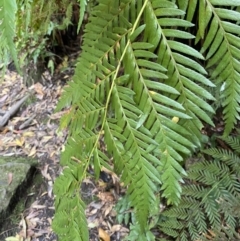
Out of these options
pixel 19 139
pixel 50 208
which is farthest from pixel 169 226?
pixel 19 139

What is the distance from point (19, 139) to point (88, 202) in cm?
85

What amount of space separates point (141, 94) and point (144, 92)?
0.01 m

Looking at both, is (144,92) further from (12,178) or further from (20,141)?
(20,141)

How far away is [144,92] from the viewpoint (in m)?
0.88

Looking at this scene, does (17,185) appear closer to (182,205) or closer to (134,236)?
(134,236)

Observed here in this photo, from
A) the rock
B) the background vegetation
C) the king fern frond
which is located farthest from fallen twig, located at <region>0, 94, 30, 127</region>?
the king fern frond

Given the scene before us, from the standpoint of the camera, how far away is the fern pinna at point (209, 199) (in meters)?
1.52

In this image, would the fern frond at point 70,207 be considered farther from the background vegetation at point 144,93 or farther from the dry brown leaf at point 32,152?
the dry brown leaf at point 32,152

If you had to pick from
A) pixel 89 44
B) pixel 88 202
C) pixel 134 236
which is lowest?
pixel 88 202

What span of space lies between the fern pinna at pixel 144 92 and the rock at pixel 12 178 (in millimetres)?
1478

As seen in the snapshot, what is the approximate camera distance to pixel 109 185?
7.22ft

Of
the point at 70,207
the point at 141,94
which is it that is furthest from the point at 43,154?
the point at 141,94

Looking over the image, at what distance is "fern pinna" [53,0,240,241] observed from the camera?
0.84 meters

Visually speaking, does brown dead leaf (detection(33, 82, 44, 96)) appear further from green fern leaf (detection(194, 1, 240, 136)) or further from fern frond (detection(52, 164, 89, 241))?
green fern leaf (detection(194, 1, 240, 136))
